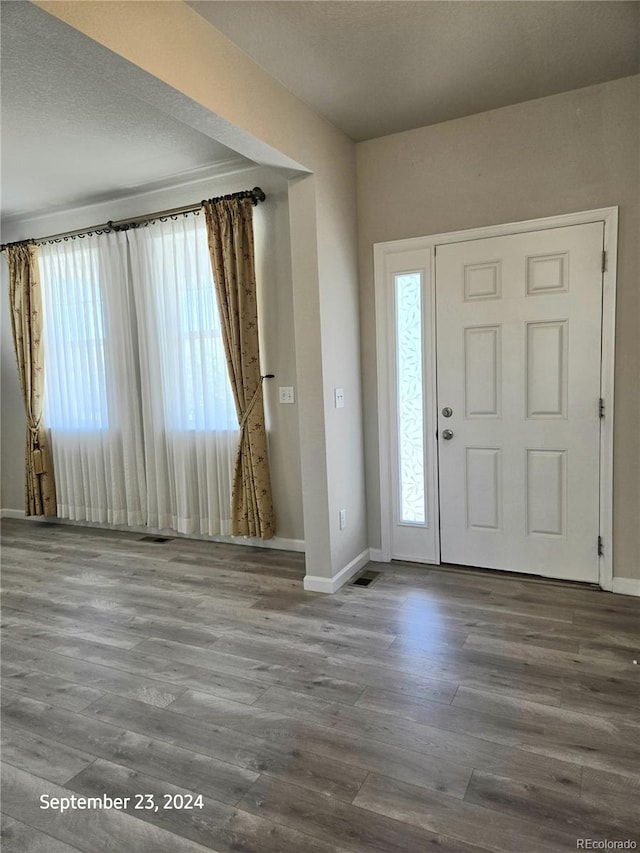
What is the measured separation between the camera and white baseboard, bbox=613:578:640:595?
3004 mm

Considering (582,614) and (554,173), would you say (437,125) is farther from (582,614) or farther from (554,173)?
(582,614)

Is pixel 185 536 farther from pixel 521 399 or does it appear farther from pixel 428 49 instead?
pixel 428 49

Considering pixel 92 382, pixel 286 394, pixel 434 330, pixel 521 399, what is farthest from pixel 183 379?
pixel 521 399

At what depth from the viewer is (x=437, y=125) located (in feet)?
10.7

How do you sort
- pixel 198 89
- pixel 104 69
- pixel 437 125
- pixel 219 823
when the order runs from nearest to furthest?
pixel 219 823
pixel 104 69
pixel 198 89
pixel 437 125

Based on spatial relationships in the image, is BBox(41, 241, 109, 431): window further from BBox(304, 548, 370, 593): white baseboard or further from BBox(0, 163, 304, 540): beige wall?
BBox(304, 548, 370, 593): white baseboard

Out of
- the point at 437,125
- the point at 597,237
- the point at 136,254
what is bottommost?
the point at 597,237

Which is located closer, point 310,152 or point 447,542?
point 310,152

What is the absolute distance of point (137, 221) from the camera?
14.1 feet

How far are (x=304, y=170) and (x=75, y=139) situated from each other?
1.53 m

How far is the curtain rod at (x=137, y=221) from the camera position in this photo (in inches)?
149

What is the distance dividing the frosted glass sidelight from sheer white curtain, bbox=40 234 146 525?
232cm

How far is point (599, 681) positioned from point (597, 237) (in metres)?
2.28

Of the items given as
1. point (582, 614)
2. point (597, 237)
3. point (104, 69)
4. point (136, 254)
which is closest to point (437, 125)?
point (597, 237)
